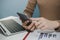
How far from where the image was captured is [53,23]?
1.09 metres

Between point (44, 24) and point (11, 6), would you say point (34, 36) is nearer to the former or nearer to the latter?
point (44, 24)

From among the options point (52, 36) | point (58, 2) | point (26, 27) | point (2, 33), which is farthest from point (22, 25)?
point (58, 2)

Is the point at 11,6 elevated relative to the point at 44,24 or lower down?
elevated

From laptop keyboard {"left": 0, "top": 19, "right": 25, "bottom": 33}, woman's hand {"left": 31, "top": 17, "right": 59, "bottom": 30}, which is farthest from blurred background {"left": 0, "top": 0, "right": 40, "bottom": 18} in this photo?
woman's hand {"left": 31, "top": 17, "right": 59, "bottom": 30}

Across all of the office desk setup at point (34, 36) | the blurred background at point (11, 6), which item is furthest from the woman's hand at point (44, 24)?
the blurred background at point (11, 6)

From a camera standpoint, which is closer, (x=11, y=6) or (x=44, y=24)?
(x=44, y=24)

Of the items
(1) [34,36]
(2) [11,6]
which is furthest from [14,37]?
(2) [11,6]

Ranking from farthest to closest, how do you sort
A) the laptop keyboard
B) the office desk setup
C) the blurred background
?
the blurred background
the laptop keyboard
the office desk setup

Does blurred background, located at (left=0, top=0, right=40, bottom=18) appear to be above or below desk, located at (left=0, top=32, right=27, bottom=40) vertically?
above

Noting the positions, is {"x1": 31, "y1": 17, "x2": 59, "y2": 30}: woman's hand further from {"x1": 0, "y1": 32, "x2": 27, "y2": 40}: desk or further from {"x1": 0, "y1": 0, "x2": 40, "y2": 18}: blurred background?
{"x1": 0, "y1": 0, "x2": 40, "y2": 18}: blurred background

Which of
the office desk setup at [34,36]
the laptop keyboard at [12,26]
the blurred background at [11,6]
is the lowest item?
the office desk setup at [34,36]

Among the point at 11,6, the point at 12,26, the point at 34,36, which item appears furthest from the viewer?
the point at 11,6

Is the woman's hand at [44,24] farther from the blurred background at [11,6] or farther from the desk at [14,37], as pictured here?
the blurred background at [11,6]

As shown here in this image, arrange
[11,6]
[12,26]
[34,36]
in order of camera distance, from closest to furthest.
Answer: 1. [34,36]
2. [12,26]
3. [11,6]
